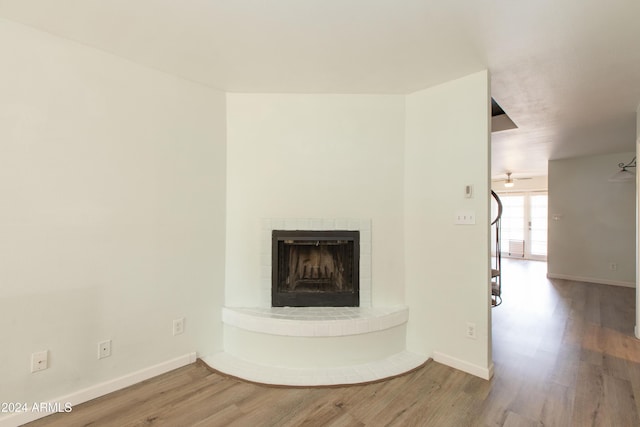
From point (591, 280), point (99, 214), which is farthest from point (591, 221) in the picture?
point (99, 214)

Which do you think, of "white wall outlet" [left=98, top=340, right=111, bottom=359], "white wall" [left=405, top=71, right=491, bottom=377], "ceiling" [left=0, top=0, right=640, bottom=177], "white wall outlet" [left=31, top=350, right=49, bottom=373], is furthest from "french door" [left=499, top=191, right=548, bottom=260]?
"white wall outlet" [left=31, top=350, right=49, bottom=373]

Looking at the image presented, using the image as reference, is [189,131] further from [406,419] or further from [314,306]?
[406,419]

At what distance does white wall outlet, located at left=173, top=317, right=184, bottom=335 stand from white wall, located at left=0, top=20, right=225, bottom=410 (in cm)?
5

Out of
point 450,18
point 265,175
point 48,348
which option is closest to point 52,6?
point 265,175

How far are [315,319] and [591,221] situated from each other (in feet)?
20.1

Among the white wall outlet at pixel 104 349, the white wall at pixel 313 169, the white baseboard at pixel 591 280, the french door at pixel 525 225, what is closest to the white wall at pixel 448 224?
the white wall at pixel 313 169

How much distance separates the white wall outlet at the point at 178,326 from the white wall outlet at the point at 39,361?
2.52 ft

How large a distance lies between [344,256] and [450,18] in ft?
6.36

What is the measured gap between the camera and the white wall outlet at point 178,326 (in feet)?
8.10

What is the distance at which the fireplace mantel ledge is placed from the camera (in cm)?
245

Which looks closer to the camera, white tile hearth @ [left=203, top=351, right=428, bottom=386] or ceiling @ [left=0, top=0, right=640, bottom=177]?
ceiling @ [left=0, top=0, right=640, bottom=177]

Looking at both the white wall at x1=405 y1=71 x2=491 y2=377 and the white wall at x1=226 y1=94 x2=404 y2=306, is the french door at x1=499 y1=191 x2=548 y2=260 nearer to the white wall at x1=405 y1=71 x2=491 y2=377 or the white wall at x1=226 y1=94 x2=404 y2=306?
the white wall at x1=405 y1=71 x2=491 y2=377

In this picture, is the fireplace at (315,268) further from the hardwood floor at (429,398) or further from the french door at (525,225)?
the french door at (525,225)

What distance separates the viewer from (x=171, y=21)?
179cm
